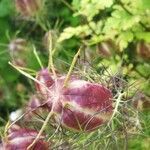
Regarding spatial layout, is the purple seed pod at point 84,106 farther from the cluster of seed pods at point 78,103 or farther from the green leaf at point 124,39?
the green leaf at point 124,39

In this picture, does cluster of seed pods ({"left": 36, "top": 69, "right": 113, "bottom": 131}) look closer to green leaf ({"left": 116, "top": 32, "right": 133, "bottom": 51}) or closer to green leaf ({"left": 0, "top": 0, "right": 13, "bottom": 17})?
green leaf ({"left": 116, "top": 32, "right": 133, "bottom": 51})

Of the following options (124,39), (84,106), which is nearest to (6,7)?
(124,39)

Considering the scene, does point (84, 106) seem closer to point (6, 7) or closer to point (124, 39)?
point (124, 39)

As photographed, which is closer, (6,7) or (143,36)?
(143,36)

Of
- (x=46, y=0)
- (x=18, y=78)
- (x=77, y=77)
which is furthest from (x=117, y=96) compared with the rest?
(x=18, y=78)

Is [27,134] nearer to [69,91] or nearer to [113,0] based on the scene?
[69,91]

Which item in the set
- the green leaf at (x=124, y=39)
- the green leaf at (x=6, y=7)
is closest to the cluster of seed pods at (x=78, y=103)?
the green leaf at (x=124, y=39)

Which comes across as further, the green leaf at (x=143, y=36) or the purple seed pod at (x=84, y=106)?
the green leaf at (x=143, y=36)

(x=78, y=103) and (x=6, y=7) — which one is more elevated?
→ (x=78, y=103)
